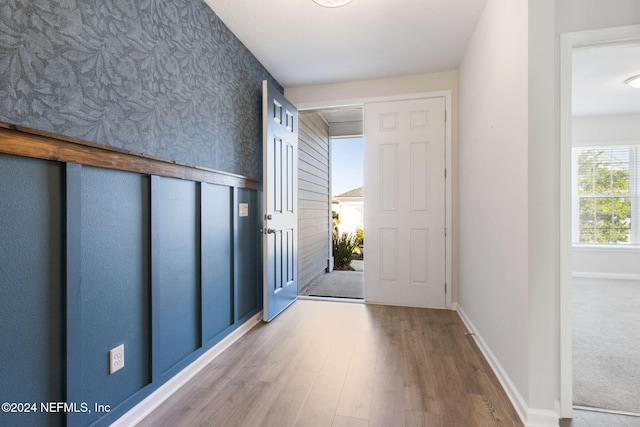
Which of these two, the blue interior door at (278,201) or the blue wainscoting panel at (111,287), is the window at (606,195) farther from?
the blue wainscoting panel at (111,287)

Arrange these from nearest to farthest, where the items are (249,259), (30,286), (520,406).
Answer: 1. (30,286)
2. (520,406)
3. (249,259)

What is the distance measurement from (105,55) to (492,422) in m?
2.51

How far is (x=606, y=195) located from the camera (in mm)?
4535

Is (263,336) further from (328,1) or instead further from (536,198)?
(328,1)

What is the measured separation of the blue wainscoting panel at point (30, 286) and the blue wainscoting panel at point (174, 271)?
0.46 metres

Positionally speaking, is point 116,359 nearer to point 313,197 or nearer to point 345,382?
point 345,382

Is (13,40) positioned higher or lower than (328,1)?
lower

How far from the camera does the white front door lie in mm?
3170

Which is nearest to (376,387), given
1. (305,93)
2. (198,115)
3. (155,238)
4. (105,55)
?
(155,238)

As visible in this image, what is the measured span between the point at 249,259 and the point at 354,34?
2.14 meters

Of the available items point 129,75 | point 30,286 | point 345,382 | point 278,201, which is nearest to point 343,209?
point 278,201

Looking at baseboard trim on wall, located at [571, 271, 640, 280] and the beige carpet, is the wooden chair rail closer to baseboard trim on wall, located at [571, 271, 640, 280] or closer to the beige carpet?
the beige carpet

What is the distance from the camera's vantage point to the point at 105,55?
1.33m

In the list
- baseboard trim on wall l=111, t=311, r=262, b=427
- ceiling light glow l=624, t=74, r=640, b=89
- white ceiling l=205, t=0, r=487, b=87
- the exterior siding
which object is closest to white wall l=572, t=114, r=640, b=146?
ceiling light glow l=624, t=74, r=640, b=89
